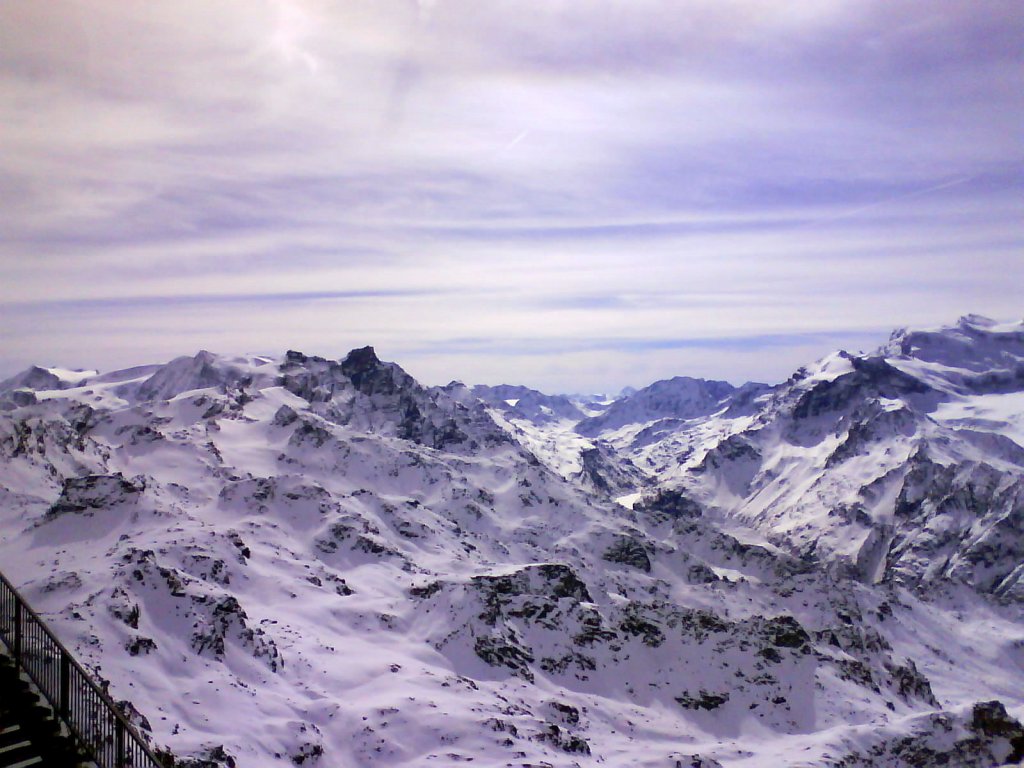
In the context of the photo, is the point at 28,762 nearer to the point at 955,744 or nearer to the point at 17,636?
the point at 17,636

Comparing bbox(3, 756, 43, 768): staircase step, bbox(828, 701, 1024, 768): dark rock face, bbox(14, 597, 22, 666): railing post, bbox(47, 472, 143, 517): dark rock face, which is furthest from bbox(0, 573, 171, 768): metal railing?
bbox(47, 472, 143, 517): dark rock face

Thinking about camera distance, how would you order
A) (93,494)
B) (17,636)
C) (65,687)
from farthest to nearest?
(93,494) < (17,636) < (65,687)

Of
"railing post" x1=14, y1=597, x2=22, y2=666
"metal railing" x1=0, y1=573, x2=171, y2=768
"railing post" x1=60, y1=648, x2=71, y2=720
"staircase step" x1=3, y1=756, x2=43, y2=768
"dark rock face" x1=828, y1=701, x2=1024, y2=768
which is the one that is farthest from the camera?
"dark rock face" x1=828, y1=701, x2=1024, y2=768

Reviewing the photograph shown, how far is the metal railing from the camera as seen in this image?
906 inches

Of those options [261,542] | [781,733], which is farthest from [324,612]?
[781,733]

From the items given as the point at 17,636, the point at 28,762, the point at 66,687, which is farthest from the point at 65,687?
the point at 17,636

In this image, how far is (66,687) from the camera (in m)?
23.9

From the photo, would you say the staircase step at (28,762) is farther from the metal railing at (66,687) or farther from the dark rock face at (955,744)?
the dark rock face at (955,744)

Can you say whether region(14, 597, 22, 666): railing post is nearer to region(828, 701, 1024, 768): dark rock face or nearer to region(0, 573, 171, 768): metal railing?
region(0, 573, 171, 768): metal railing

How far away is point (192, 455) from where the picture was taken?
19950cm

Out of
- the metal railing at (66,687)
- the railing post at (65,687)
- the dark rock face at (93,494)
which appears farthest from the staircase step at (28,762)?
the dark rock face at (93,494)

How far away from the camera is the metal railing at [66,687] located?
23008 millimetres

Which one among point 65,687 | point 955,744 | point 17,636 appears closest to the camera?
point 65,687

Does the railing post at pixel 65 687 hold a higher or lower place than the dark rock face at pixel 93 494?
higher
